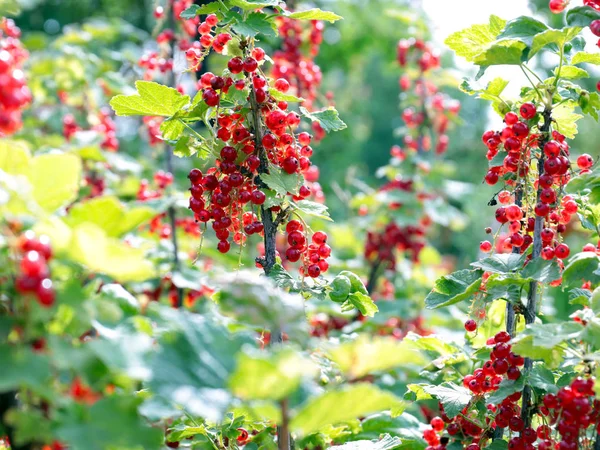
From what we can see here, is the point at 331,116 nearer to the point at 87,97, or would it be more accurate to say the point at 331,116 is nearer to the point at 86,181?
the point at 86,181

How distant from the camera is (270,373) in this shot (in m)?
0.91

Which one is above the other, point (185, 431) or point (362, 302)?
point (362, 302)

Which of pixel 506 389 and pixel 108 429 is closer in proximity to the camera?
pixel 108 429

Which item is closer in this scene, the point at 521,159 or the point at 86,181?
the point at 521,159

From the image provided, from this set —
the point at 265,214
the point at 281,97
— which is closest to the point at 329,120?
the point at 281,97

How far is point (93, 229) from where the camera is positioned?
915mm

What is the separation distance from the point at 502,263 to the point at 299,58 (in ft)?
6.33

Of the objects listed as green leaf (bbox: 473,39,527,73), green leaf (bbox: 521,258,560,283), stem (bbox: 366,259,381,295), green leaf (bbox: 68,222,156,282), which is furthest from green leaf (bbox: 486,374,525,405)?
stem (bbox: 366,259,381,295)

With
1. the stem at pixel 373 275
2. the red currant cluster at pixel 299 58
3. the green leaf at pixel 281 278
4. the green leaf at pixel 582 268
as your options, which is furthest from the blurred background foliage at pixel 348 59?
the green leaf at pixel 582 268

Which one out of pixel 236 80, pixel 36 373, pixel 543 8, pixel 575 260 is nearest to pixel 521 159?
pixel 575 260

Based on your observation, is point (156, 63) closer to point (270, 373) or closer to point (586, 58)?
point (586, 58)

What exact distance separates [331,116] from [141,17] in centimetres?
806

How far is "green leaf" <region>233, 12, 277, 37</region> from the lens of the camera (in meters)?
1.50

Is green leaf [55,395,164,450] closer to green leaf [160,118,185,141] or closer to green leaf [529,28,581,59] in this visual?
green leaf [160,118,185,141]
